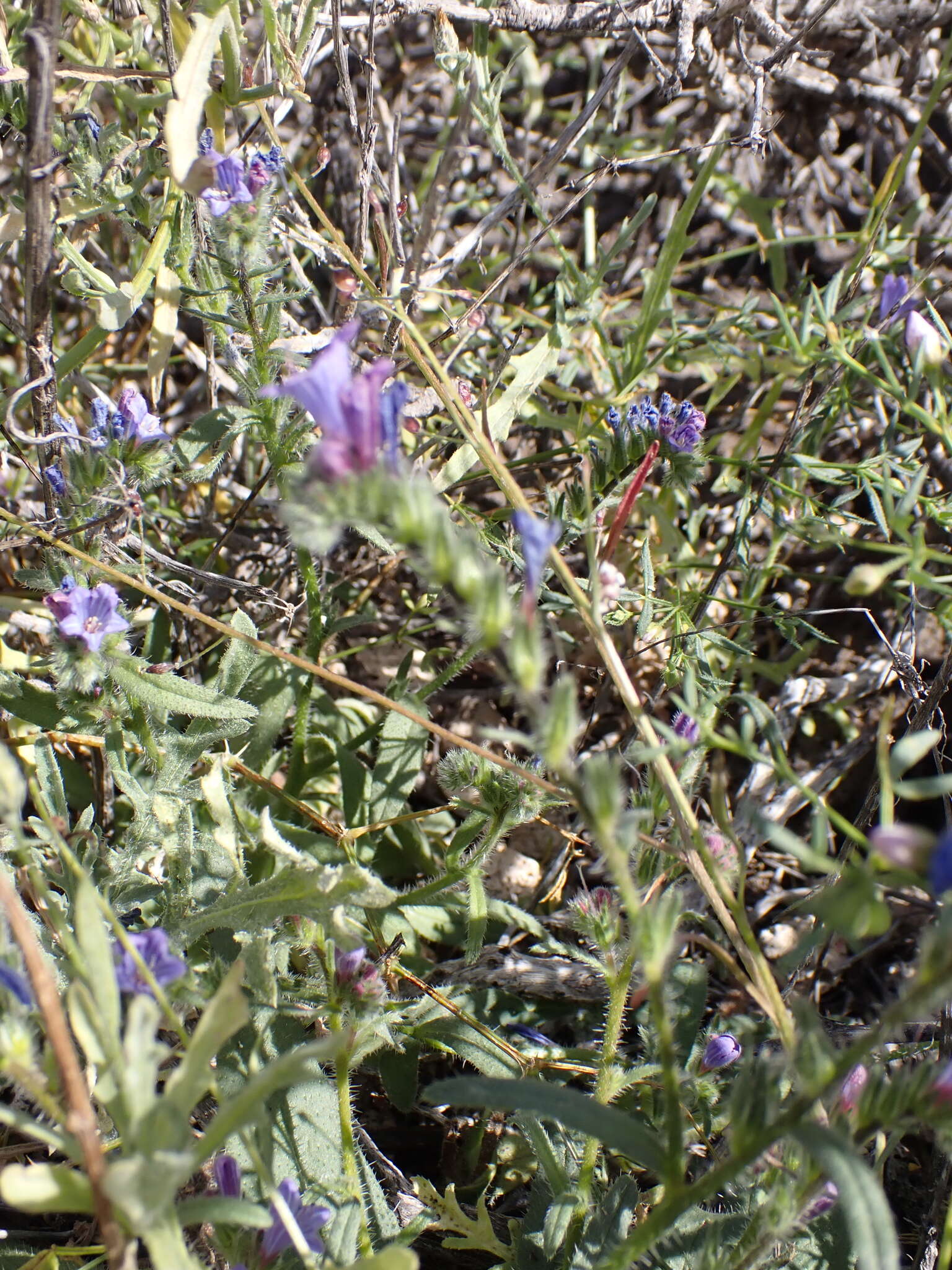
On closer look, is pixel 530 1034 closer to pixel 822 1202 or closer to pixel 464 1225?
pixel 464 1225

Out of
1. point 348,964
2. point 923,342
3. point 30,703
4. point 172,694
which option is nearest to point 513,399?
point 923,342

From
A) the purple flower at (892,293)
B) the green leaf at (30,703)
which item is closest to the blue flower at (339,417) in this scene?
the green leaf at (30,703)

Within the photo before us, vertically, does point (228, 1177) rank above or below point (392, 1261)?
below

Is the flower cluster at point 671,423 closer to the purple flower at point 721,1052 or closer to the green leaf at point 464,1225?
the purple flower at point 721,1052

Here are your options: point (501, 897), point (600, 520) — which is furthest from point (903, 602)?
point (501, 897)

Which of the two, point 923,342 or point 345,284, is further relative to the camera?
point 345,284

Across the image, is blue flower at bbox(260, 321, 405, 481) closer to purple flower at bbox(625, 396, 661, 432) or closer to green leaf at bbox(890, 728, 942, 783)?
green leaf at bbox(890, 728, 942, 783)

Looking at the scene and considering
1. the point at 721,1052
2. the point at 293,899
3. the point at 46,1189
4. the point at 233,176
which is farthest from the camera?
the point at 233,176
